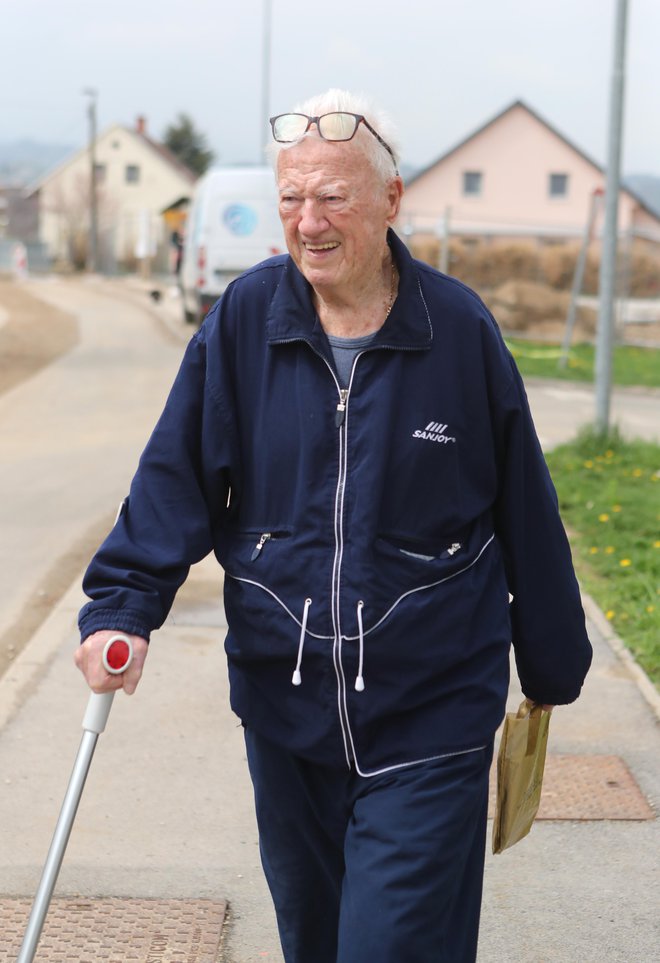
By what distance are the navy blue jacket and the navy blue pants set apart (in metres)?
0.07

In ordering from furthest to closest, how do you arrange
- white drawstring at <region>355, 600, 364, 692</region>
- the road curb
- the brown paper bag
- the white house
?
the white house, the road curb, the brown paper bag, white drawstring at <region>355, 600, 364, 692</region>

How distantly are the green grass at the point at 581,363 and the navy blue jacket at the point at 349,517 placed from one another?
14325mm

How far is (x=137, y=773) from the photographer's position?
472 cm

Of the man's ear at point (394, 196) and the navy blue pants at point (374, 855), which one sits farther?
the man's ear at point (394, 196)

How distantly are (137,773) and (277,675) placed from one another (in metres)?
2.22

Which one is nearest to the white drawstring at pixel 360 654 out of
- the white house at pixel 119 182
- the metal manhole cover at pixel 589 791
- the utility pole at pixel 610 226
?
the metal manhole cover at pixel 589 791

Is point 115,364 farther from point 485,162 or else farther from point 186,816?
point 485,162

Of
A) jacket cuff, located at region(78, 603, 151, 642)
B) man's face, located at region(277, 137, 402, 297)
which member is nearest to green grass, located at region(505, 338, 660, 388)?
man's face, located at region(277, 137, 402, 297)

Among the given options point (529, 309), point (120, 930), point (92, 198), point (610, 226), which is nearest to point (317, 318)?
point (120, 930)

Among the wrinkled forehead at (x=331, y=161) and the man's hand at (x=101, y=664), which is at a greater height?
the wrinkled forehead at (x=331, y=161)

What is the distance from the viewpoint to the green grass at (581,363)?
18828 millimetres

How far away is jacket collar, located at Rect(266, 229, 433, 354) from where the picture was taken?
2.61 meters

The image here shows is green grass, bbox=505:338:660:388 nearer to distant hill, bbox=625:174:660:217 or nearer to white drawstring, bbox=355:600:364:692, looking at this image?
white drawstring, bbox=355:600:364:692

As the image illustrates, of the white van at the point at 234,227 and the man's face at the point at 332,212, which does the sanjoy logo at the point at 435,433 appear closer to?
the man's face at the point at 332,212
